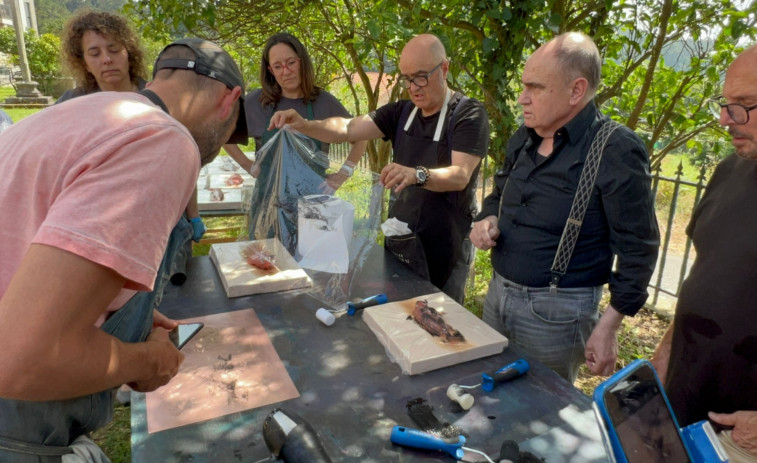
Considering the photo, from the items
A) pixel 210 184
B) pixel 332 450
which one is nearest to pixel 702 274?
pixel 332 450

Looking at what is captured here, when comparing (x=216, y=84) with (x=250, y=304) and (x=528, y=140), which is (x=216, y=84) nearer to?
(x=250, y=304)

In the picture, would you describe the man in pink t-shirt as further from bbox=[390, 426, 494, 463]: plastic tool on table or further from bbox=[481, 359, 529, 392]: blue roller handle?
bbox=[481, 359, 529, 392]: blue roller handle

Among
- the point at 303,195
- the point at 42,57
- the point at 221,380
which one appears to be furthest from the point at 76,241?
the point at 42,57

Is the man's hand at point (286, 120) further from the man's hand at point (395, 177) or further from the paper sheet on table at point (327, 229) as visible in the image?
the man's hand at point (395, 177)

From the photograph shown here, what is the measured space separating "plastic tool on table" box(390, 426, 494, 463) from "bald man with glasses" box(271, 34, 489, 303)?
1.35 m

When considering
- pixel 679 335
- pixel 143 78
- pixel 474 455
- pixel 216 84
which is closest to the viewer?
pixel 474 455

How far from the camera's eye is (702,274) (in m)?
1.64

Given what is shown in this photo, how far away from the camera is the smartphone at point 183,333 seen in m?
1.58

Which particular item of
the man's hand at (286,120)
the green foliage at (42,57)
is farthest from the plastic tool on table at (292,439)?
the green foliage at (42,57)

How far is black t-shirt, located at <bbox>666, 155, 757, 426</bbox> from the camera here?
4.95ft

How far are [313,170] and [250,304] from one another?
0.67 meters

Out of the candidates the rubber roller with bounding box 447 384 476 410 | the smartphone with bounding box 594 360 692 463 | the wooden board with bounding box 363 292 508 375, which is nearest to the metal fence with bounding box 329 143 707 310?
the wooden board with bounding box 363 292 508 375

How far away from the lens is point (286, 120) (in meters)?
2.46

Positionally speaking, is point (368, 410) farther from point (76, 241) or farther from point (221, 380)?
point (76, 241)
